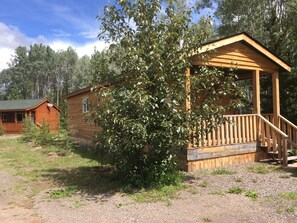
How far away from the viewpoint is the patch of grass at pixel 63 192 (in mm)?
6011

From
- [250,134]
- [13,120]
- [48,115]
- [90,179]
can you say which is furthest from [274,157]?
[48,115]

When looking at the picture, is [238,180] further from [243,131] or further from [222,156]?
[243,131]

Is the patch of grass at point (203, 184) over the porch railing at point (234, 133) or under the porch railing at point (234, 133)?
under

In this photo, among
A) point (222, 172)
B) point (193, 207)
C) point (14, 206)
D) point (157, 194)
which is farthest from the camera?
point (222, 172)

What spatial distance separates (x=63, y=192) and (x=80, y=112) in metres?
9.80

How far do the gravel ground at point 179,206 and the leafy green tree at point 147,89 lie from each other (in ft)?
2.94

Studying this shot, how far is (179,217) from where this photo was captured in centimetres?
461

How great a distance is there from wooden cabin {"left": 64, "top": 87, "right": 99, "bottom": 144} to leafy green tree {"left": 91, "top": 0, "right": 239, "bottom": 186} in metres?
7.28

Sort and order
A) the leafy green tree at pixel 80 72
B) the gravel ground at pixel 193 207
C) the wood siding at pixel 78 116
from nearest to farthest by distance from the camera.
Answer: the gravel ground at pixel 193 207 < the wood siding at pixel 78 116 < the leafy green tree at pixel 80 72

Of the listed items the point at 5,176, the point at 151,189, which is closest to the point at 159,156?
the point at 151,189

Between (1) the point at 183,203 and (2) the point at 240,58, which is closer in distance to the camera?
(1) the point at 183,203

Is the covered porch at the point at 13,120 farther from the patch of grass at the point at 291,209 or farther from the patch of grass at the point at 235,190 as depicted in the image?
the patch of grass at the point at 291,209

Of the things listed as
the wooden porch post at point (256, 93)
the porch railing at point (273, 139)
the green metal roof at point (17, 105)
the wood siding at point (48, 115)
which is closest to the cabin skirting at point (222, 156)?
the porch railing at point (273, 139)

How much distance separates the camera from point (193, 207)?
509cm
